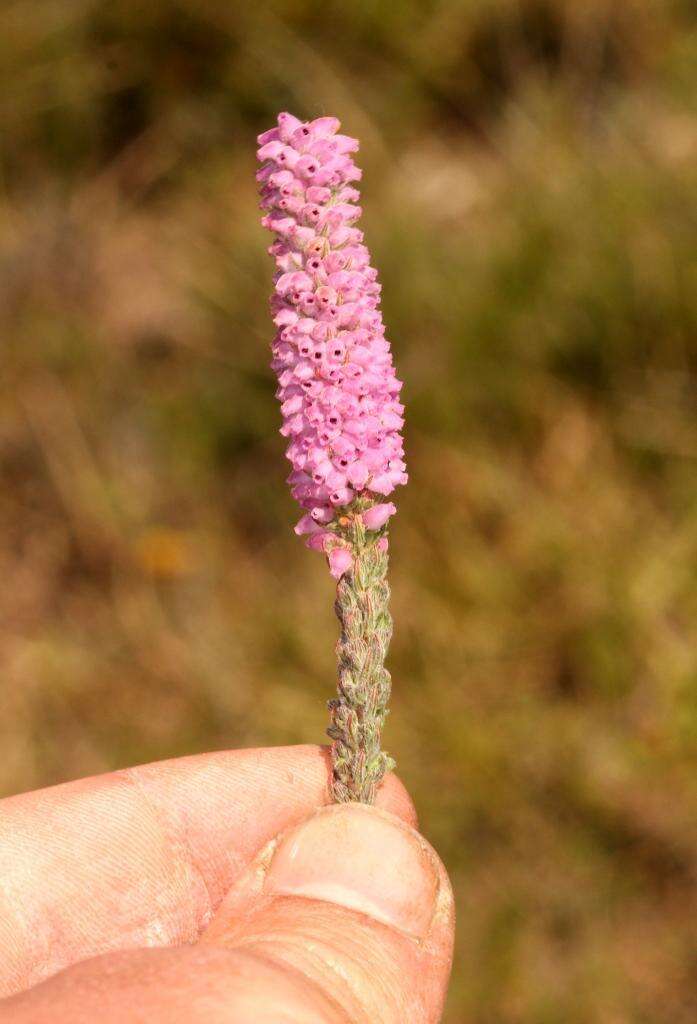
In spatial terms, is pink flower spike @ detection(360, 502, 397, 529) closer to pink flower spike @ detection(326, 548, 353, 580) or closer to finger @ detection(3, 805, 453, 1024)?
pink flower spike @ detection(326, 548, 353, 580)

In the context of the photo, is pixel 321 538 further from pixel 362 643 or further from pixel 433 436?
pixel 433 436

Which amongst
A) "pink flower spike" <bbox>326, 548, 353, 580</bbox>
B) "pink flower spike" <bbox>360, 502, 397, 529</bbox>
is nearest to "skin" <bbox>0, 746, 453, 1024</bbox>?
"pink flower spike" <bbox>326, 548, 353, 580</bbox>

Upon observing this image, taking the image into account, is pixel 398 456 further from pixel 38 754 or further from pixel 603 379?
pixel 38 754

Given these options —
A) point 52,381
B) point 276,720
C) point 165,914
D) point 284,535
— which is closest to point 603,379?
point 284,535

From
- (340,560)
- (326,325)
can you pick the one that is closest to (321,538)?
(340,560)

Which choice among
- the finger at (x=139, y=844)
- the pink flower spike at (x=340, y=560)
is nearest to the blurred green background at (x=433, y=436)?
the finger at (x=139, y=844)

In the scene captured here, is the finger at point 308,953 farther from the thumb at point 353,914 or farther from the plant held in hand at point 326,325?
the plant held in hand at point 326,325

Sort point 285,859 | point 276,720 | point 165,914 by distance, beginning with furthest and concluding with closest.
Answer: point 276,720 < point 165,914 < point 285,859
